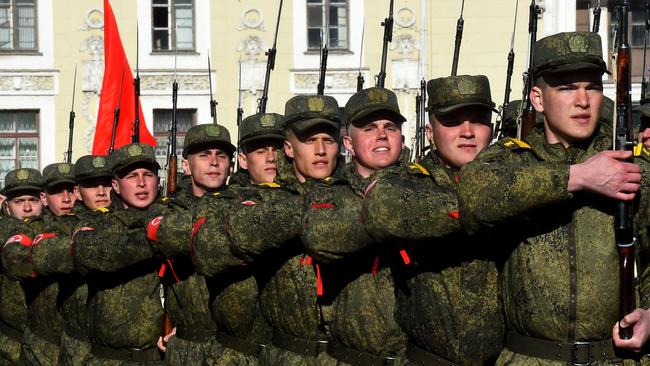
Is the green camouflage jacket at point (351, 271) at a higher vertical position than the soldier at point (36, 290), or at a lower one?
higher

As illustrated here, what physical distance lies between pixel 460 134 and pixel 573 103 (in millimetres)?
956

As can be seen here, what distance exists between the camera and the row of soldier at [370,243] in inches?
226

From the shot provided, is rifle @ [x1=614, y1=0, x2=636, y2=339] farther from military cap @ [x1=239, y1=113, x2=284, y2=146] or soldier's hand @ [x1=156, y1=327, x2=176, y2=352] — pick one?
soldier's hand @ [x1=156, y1=327, x2=176, y2=352]

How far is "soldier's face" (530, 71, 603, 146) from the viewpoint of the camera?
582cm

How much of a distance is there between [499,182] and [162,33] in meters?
24.4

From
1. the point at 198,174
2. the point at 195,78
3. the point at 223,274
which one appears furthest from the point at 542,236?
the point at 195,78

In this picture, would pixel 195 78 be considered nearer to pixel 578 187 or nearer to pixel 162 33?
pixel 162 33

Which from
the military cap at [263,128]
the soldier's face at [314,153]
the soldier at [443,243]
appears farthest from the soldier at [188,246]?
the soldier at [443,243]

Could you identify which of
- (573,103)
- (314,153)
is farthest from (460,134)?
(314,153)

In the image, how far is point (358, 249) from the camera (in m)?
6.87

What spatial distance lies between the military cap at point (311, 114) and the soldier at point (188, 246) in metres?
1.02

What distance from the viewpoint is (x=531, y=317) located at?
5.83 m

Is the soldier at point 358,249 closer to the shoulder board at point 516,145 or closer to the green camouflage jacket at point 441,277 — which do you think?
the green camouflage jacket at point 441,277

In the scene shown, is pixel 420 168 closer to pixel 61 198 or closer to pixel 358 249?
pixel 358 249
